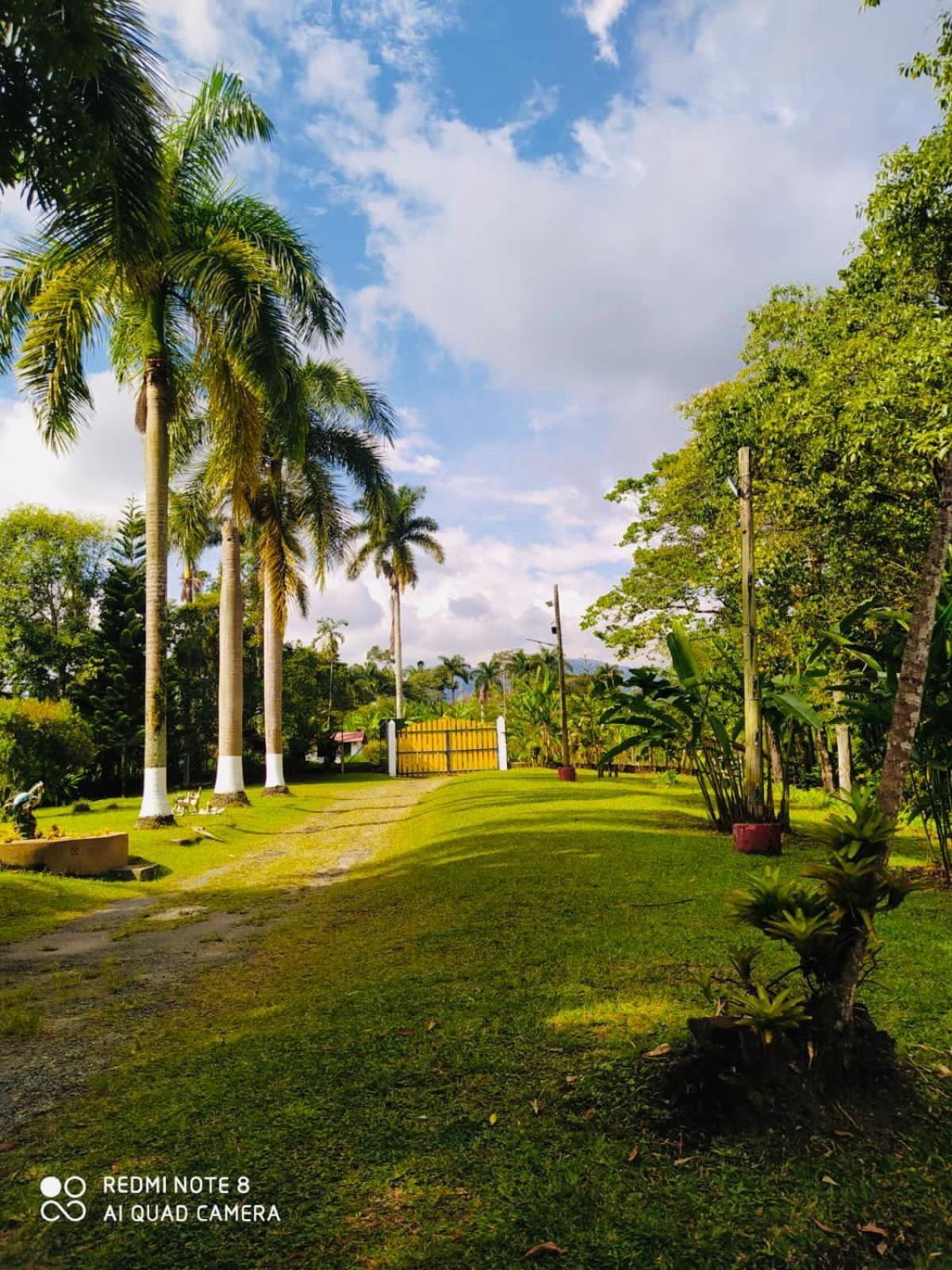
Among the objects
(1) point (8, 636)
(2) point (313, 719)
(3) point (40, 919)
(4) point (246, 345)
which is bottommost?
(3) point (40, 919)

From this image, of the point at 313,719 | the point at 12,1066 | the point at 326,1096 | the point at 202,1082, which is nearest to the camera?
the point at 326,1096

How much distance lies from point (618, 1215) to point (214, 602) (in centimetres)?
2716

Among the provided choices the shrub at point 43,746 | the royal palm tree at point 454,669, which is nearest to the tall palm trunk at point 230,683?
the shrub at point 43,746

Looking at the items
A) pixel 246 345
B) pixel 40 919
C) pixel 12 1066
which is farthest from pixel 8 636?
pixel 12 1066

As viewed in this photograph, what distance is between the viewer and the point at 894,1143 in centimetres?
230

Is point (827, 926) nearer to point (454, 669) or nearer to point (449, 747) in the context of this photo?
point (449, 747)

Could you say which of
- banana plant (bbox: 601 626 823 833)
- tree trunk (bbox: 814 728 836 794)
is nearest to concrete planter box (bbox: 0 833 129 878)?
banana plant (bbox: 601 626 823 833)

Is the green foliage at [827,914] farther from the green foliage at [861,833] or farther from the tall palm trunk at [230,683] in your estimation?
the tall palm trunk at [230,683]

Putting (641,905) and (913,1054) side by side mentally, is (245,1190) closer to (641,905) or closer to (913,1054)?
(913,1054)

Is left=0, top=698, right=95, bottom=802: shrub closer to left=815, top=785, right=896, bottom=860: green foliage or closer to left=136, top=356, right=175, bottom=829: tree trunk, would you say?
left=136, top=356, right=175, bottom=829: tree trunk

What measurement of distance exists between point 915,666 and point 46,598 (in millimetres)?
30186

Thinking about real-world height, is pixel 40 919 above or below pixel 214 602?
below

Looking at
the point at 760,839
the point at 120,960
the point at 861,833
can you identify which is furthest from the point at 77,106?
the point at 760,839

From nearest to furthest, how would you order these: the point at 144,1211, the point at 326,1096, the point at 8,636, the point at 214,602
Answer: the point at 144,1211, the point at 326,1096, the point at 8,636, the point at 214,602
